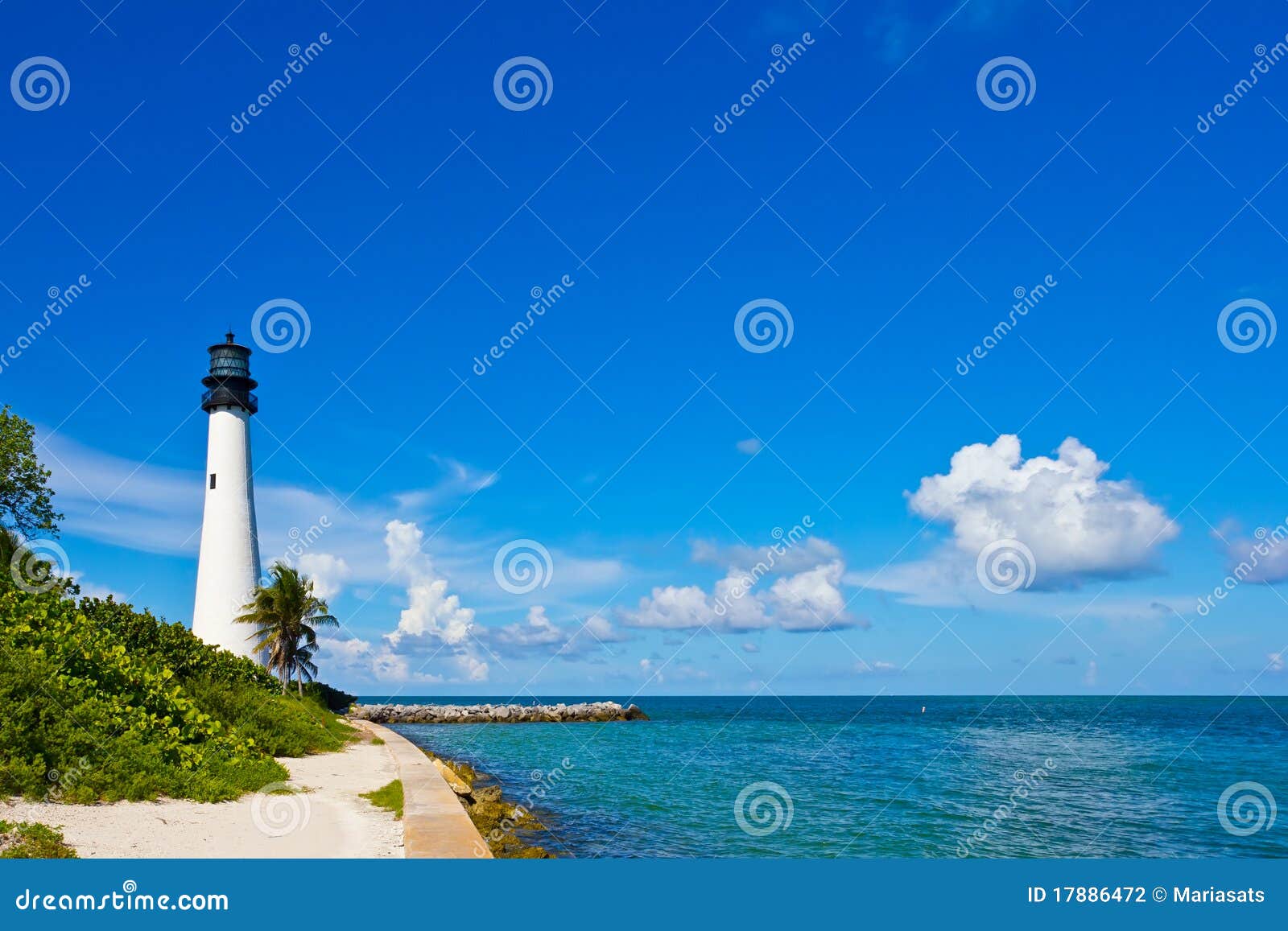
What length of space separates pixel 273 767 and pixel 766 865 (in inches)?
466

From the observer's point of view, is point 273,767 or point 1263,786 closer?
point 273,767

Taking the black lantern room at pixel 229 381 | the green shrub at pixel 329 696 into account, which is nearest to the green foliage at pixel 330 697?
the green shrub at pixel 329 696

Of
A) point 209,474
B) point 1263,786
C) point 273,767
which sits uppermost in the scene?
point 209,474

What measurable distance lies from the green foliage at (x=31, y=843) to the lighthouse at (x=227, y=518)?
24.2 metres

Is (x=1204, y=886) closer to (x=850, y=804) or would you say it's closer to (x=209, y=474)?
(x=850, y=804)

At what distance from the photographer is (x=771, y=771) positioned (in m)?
31.3

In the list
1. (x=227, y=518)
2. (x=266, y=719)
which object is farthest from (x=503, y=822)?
(x=227, y=518)

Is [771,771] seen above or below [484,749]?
below

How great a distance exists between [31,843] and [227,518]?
82.2 feet

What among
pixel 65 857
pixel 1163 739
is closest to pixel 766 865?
pixel 65 857

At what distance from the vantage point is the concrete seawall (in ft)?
33.9

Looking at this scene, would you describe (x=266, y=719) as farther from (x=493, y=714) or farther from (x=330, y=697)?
(x=493, y=714)

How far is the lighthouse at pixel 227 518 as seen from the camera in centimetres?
3228

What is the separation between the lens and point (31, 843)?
9.16 m
